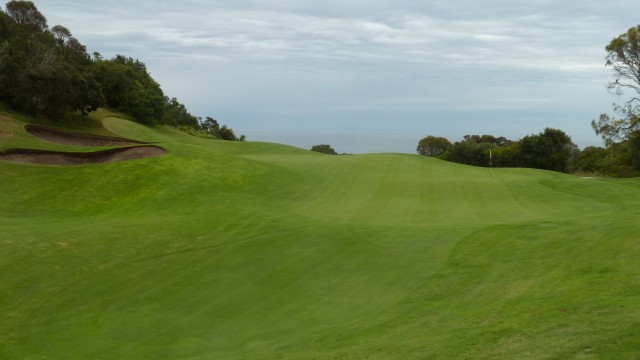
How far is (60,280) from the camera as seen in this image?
13.9 meters

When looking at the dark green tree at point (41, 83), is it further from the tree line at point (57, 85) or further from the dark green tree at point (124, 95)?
the dark green tree at point (124, 95)

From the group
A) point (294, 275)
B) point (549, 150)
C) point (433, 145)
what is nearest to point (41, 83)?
point (294, 275)

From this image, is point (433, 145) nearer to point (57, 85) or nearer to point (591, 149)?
point (591, 149)

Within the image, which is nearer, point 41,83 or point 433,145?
point 41,83

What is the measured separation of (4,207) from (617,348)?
22.8 meters

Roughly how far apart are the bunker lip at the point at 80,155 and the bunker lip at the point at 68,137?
794cm

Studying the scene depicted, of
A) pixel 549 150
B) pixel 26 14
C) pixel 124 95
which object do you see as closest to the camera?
pixel 124 95

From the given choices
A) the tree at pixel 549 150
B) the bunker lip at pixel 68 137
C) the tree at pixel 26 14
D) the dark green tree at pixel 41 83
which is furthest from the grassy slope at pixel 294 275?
the tree at pixel 26 14

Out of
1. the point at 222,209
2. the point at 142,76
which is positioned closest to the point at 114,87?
the point at 142,76

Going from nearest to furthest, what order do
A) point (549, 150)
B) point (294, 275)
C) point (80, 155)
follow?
point (294, 275), point (80, 155), point (549, 150)

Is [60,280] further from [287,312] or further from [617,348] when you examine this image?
[617,348]

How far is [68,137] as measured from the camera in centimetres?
4009

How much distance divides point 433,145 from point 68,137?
271 feet

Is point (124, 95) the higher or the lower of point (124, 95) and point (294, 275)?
the higher
